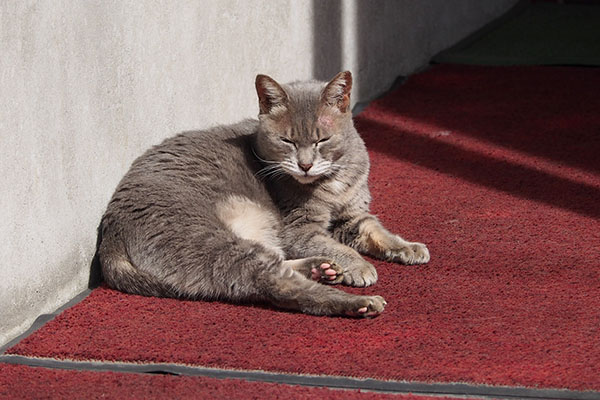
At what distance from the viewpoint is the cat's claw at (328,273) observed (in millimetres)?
3064

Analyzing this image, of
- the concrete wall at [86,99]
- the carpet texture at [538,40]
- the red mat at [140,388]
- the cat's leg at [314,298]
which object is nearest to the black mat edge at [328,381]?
the red mat at [140,388]

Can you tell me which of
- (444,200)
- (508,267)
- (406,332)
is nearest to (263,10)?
(444,200)

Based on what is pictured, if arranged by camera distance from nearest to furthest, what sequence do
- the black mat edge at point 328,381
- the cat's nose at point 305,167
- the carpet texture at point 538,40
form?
1. the black mat edge at point 328,381
2. the cat's nose at point 305,167
3. the carpet texture at point 538,40

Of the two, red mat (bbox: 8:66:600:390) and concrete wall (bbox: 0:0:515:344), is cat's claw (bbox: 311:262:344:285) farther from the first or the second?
concrete wall (bbox: 0:0:515:344)

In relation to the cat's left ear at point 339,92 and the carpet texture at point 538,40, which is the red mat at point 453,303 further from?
the carpet texture at point 538,40

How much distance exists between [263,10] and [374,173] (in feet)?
3.40

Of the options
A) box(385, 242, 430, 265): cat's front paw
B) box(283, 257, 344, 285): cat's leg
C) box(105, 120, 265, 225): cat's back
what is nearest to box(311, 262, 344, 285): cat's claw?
box(283, 257, 344, 285): cat's leg

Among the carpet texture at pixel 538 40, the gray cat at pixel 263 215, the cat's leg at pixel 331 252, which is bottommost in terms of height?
the carpet texture at pixel 538 40

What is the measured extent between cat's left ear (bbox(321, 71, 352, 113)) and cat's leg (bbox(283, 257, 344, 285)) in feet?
2.11

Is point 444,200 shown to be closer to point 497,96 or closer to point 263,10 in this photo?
point 263,10

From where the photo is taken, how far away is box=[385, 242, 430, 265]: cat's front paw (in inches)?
130

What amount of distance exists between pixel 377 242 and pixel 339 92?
23.8 inches

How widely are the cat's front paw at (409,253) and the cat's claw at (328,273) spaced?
1.08ft

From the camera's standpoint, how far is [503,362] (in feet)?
8.11
